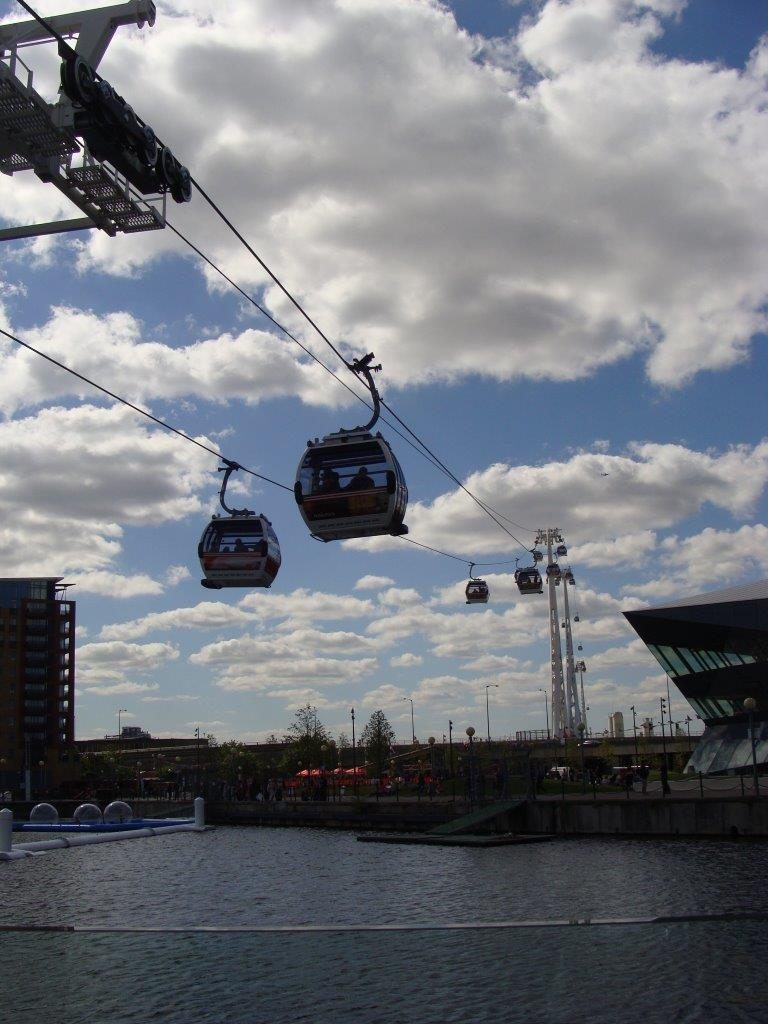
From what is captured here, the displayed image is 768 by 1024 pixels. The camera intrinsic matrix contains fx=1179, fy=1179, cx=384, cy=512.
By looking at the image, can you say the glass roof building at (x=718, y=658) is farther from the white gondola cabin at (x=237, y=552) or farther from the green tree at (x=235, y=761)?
the green tree at (x=235, y=761)

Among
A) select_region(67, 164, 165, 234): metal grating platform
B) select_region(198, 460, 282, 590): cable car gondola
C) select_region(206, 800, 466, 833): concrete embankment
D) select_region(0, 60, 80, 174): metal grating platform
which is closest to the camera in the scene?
select_region(0, 60, 80, 174): metal grating platform

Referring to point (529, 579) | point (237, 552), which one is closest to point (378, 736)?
point (529, 579)

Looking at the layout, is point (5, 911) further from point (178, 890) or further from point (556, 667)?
point (556, 667)

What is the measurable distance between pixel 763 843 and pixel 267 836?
20836 millimetres

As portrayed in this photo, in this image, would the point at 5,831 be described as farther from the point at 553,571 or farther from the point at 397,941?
the point at 553,571

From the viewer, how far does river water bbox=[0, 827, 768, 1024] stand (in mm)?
13273

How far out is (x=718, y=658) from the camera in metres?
67.4

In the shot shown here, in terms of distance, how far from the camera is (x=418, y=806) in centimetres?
4984

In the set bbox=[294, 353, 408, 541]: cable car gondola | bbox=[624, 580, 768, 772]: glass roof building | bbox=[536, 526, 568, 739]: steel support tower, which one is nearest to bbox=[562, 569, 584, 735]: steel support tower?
bbox=[536, 526, 568, 739]: steel support tower

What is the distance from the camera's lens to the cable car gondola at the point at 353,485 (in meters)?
25.8

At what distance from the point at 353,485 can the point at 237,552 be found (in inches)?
254

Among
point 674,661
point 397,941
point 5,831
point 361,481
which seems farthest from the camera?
point 674,661

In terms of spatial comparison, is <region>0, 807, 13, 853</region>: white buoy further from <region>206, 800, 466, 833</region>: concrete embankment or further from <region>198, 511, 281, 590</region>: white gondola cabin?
<region>206, 800, 466, 833</region>: concrete embankment

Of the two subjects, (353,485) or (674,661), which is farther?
(674,661)
